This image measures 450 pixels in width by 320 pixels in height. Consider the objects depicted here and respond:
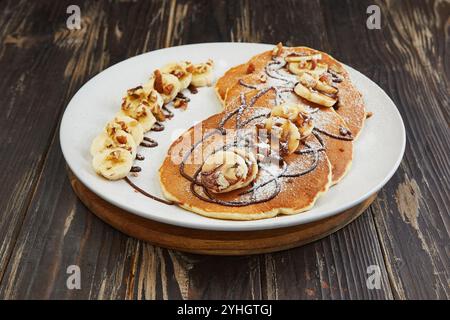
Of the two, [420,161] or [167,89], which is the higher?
[167,89]

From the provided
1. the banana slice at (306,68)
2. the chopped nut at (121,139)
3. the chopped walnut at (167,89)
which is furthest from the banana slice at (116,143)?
the banana slice at (306,68)

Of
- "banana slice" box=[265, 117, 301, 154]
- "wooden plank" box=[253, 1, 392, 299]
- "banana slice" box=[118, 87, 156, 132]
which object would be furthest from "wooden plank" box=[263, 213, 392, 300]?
"banana slice" box=[118, 87, 156, 132]

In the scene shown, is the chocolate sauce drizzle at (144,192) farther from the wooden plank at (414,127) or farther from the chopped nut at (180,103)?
the wooden plank at (414,127)

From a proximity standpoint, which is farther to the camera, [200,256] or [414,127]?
Result: [414,127]

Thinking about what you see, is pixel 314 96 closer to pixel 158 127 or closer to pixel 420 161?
pixel 420 161

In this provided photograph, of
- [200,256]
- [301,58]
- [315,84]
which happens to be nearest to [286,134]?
[315,84]
